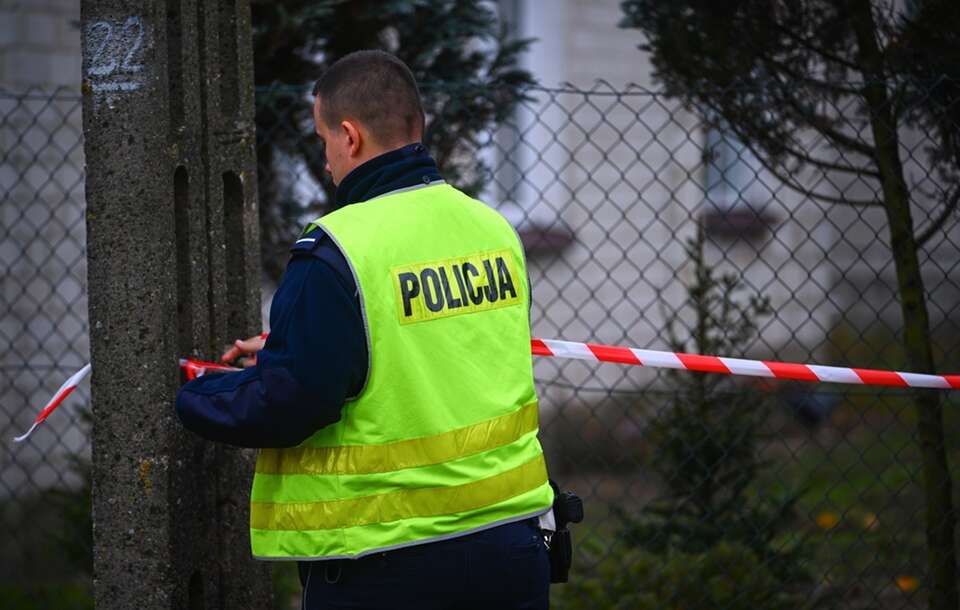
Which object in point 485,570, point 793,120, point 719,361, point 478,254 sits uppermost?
point 793,120

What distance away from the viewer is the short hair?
2.44 metres

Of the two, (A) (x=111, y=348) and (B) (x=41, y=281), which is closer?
(A) (x=111, y=348)

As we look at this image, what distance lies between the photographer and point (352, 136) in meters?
2.45

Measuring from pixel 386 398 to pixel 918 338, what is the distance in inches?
90.7

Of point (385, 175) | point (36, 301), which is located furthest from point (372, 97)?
point (36, 301)

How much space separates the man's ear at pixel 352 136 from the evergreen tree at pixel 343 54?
2.22 m

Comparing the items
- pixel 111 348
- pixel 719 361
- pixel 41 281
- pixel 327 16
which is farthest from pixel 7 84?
pixel 719 361

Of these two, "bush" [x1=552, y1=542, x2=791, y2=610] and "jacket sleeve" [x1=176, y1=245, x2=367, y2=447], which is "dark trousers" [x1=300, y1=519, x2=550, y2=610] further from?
Answer: "bush" [x1=552, y1=542, x2=791, y2=610]

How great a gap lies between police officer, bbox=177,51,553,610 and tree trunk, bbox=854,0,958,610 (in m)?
1.90

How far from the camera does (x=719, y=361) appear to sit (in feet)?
10.7

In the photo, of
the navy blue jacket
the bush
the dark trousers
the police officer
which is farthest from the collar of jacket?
the bush

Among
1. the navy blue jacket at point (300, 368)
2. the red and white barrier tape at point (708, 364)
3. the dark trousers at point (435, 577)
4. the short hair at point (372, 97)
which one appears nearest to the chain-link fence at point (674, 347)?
the red and white barrier tape at point (708, 364)

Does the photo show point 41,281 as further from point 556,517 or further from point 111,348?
point 556,517

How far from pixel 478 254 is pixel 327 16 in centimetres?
283
